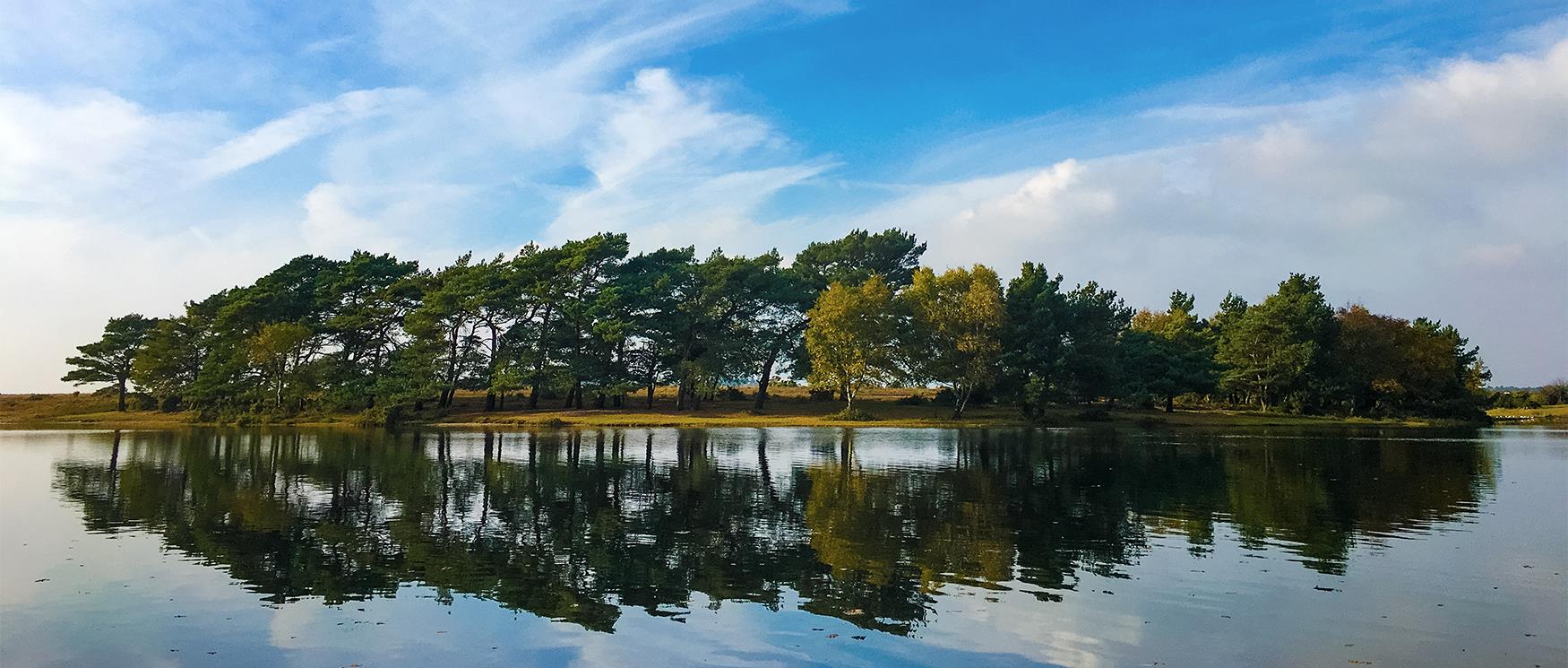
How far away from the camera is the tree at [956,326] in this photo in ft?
254

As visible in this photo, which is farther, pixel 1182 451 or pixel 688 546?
pixel 1182 451

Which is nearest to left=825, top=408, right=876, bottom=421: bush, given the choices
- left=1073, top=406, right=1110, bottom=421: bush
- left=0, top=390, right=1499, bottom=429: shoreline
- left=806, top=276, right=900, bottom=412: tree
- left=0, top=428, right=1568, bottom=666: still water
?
left=0, top=390, right=1499, bottom=429: shoreline

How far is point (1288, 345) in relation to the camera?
8650cm

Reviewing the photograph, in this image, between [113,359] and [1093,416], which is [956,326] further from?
[113,359]

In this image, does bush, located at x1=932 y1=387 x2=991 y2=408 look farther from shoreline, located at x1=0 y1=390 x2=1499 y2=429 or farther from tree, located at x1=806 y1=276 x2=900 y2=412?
tree, located at x1=806 y1=276 x2=900 y2=412

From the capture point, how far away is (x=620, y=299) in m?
80.8

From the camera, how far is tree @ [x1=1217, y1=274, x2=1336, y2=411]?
85.6 m

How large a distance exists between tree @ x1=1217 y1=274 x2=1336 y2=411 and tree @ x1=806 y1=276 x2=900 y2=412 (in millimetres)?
36061

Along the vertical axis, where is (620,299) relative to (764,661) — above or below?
above

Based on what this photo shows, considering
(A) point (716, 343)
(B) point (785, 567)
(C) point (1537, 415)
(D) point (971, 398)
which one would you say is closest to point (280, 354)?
(A) point (716, 343)

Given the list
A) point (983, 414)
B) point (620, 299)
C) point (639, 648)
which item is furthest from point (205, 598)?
point (983, 414)

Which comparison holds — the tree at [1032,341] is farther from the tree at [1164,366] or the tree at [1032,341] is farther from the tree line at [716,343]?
the tree at [1164,366]

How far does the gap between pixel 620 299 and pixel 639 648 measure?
70.6 metres

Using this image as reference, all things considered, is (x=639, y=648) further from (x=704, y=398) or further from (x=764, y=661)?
(x=704, y=398)
